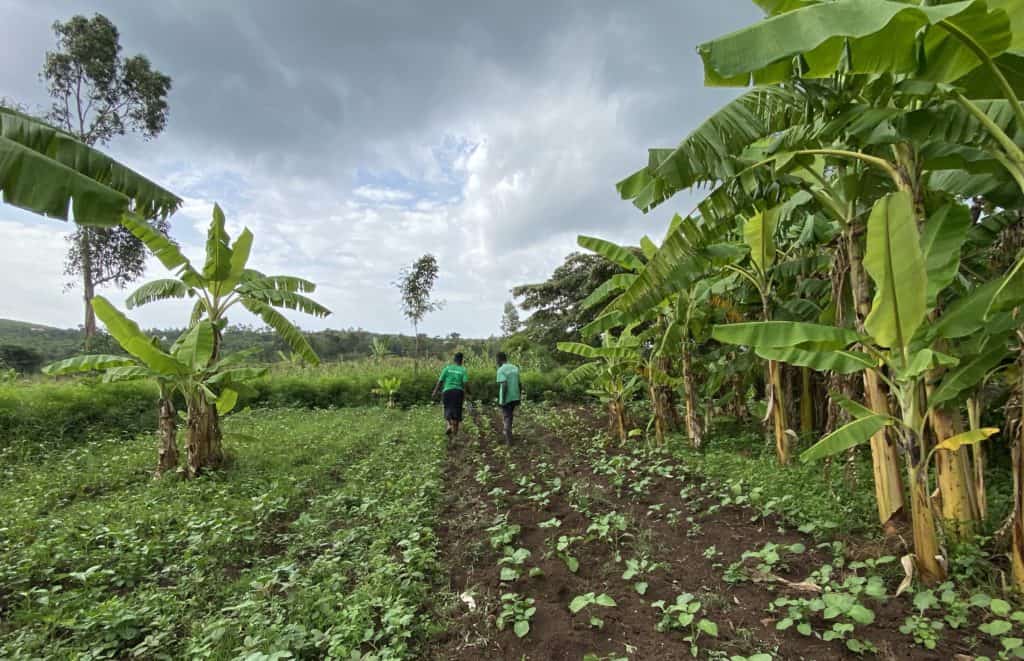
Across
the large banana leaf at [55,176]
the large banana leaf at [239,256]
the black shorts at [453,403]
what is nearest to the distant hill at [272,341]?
the black shorts at [453,403]

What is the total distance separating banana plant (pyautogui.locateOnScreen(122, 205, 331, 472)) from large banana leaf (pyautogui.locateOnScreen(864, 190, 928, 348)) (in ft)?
24.4

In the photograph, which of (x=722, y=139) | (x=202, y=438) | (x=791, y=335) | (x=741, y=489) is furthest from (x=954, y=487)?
(x=202, y=438)

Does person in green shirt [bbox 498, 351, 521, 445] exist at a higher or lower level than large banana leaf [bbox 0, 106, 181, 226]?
lower

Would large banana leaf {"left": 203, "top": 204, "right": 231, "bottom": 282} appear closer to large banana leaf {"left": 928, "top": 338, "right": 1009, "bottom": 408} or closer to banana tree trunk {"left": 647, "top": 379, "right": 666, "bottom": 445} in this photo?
banana tree trunk {"left": 647, "top": 379, "right": 666, "bottom": 445}

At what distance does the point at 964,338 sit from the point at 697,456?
3711mm

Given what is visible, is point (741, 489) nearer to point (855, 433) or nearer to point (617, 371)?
point (855, 433)

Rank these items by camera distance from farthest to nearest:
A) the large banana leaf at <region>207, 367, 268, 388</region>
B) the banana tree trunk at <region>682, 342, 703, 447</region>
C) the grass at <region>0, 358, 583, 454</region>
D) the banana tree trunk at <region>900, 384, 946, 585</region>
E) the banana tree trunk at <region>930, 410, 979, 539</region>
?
1. the grass at <region>0, 358, 583, 454</region>
2. the banana tree trunk at <region>682, 342, 703, 447</region>
3. the large banana leaf at <region>207, 367, 268, 388</region>
4. the banana tree trunk at <region>930, 410, 979, 539</region>
5. the banana tree trunk at <region>900, 384, 946, 585</region>

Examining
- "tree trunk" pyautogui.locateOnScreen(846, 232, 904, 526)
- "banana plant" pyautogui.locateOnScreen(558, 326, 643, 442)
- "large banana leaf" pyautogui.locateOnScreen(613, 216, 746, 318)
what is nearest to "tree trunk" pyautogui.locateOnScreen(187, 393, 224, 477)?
"banana plant" pyautogui.locateOnScreen(558, 326, 643, 442)

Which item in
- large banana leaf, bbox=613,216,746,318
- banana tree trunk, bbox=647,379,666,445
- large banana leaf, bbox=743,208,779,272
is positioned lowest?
banana tree trunk, bbox=647,379,666,445

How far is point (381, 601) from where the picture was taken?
2777 millimetres

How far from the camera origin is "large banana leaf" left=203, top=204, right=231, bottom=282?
21.6 ft

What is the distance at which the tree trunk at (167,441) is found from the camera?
638 cm

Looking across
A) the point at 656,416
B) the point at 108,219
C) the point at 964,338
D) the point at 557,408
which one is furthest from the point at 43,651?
the point at 557,408

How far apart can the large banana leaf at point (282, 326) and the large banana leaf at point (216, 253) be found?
2.36 feet
